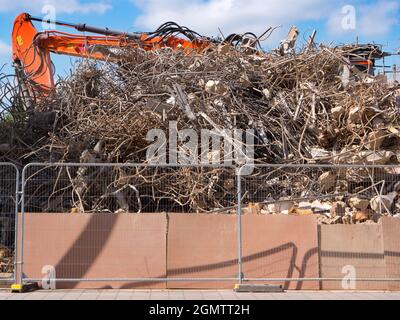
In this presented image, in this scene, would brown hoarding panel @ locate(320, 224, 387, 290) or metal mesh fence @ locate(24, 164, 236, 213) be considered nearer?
brown hoarding panel @ locate(320, 224, 387, 290)

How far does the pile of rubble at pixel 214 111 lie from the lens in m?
12.3

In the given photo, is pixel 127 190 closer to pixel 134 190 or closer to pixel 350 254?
pixel 134 190

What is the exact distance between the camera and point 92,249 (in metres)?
9.83

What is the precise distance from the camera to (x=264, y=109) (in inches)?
529

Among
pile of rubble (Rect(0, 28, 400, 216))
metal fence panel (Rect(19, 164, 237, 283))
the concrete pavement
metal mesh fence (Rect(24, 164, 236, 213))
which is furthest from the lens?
pile of rubble (Rect(0, 28, 400, 216))

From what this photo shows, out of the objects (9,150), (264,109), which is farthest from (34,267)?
(264,109)

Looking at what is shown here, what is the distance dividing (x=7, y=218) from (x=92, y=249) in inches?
69.2

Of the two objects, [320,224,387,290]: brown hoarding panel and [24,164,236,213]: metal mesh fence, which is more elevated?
[24,164,236,213]: metal mesh fence

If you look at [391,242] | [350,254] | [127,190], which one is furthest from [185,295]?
[391,242]

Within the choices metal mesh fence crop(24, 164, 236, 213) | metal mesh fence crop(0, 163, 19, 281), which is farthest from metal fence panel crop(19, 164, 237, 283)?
metal mesh fence crop(0, 163, 19, 281)

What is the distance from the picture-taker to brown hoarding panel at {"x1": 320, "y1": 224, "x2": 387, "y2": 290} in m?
10.1

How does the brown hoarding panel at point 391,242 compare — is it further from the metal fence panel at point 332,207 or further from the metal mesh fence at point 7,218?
the metal mesh fence at point 7,218

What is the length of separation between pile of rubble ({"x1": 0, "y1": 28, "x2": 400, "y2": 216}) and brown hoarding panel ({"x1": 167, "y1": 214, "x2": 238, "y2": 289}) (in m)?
1.09

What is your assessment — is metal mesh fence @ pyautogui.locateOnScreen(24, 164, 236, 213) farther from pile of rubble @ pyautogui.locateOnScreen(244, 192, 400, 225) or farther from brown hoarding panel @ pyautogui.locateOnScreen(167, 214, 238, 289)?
brown hoarding panel @ pyautogui.locateOnScreen(167, 214, 238, 289)
